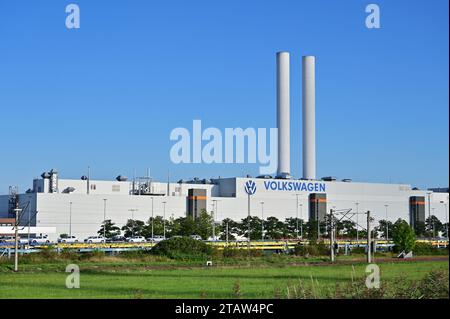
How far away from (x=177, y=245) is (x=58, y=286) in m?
32.0

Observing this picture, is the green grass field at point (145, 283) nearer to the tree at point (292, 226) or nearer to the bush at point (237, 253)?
the bush at point (237, 253)

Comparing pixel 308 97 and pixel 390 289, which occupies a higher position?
pixel 308 97

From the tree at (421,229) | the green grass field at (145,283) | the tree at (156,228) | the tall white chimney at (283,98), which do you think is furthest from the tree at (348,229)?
the green grass field at (145,283)

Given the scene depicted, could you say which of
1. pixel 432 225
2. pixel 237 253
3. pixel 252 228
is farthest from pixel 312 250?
pixel 432 225

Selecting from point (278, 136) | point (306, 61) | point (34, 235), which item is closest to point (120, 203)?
point (34, 235)

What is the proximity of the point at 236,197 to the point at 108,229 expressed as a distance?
24.7m

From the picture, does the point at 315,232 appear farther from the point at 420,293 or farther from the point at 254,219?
the point at 420,293

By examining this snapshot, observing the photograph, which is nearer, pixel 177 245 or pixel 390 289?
pixel 390 289

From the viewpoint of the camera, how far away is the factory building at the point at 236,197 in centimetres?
11288

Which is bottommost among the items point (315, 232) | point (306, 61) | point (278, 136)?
point (315, 232)

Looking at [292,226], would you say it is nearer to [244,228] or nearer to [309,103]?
[244,228]

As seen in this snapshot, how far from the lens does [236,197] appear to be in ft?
422

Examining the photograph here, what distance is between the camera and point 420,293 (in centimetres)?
2025
